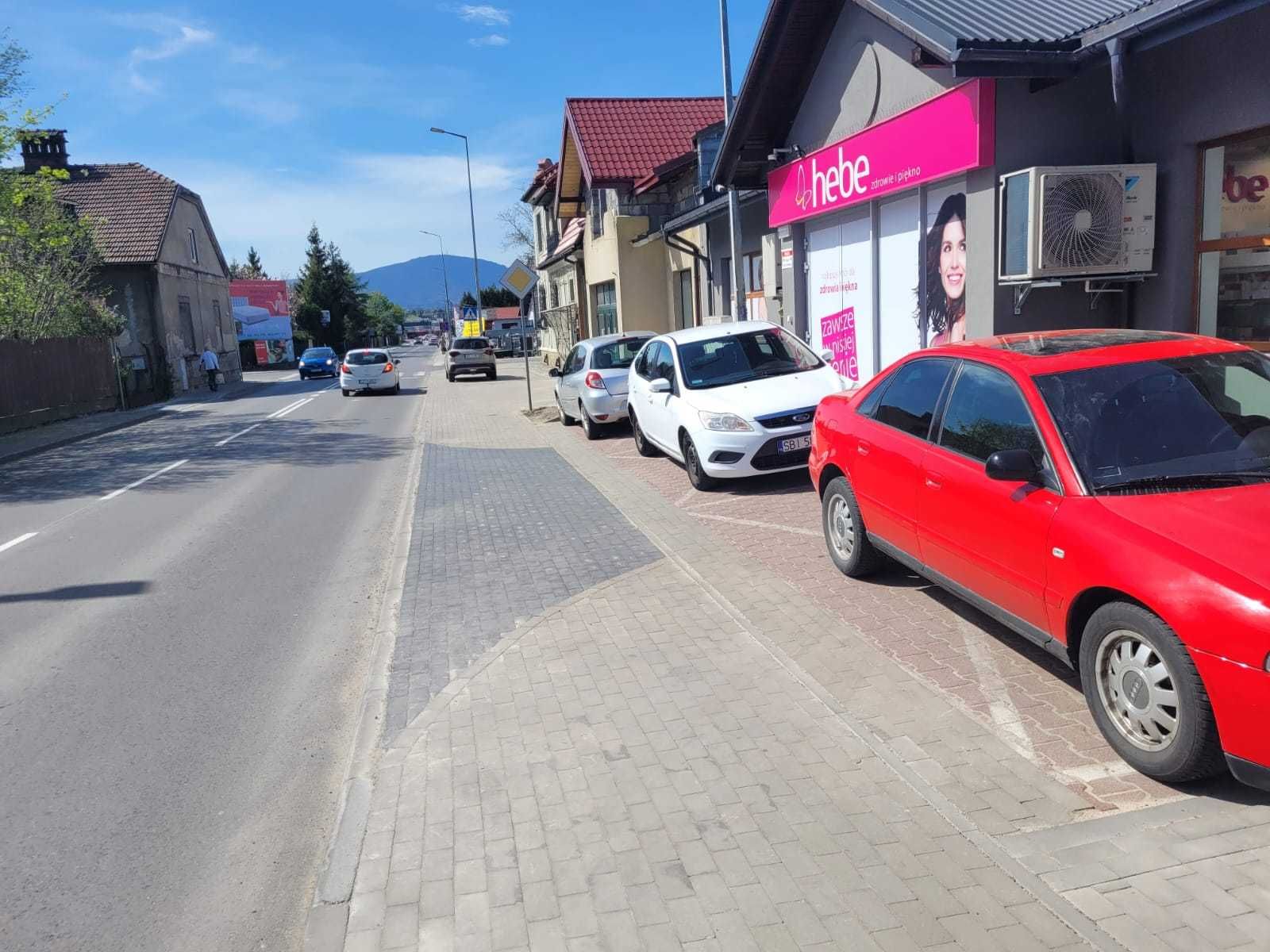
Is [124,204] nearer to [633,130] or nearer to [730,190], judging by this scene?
[633,130]

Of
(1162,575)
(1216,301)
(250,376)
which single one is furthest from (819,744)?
(250,376)

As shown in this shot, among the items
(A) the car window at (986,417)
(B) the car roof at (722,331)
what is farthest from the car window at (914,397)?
(B) the car roof at (722,331)

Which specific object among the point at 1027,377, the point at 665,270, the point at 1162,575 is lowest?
the point at 1162,575

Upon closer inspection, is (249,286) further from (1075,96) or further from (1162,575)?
(1162,575)

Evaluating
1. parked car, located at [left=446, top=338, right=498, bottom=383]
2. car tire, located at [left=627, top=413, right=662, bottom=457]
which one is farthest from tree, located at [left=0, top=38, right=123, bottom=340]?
car tire, located at [left=627, top=413, right=662, bottom=457]

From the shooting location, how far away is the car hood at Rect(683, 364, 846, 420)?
9.52 meters

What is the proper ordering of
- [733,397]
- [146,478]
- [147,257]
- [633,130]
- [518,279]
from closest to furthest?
[733,397], [146,478], [518,279], [633,130], [147,257]

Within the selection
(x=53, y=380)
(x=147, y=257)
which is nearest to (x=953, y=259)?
(x=53, y=380)

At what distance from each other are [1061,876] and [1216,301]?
6482 mm

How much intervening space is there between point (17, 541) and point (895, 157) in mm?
10077

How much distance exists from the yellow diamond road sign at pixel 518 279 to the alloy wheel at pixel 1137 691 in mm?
15919

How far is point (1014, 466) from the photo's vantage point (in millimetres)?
4121

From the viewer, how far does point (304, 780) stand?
433 cm

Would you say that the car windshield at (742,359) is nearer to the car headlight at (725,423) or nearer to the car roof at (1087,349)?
the car headlight at (725,423)
